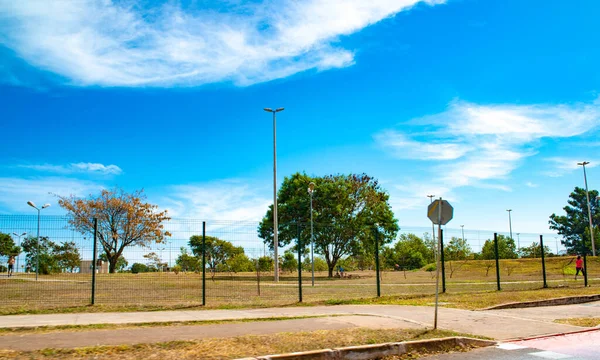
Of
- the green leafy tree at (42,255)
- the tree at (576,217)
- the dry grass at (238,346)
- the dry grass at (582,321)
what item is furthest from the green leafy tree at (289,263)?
the tree at (576,217)

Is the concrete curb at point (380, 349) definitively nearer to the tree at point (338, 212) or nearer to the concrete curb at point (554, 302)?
the concrete curb at point (554, 302)

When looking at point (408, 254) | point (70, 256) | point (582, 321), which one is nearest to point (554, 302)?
point (582, 321)

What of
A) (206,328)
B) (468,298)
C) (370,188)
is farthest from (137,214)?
(206,328)

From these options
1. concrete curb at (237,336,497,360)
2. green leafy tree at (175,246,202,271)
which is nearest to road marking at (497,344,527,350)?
concrete curb at (237,336,497,360)

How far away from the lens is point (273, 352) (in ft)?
25.2

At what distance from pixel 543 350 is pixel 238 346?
546 cm

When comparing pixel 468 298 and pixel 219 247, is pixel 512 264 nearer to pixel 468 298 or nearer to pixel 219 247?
pixel 468 298

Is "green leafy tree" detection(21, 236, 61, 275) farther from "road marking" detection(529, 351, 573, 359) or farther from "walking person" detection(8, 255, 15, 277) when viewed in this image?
"road marking" detection(529, 351, 573, 359)

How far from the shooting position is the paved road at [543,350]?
26.8ft

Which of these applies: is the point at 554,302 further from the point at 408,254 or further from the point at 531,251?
the point at 408,254

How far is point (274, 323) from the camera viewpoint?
10672mm

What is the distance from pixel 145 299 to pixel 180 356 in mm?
9071

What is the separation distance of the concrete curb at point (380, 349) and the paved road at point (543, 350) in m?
0.41

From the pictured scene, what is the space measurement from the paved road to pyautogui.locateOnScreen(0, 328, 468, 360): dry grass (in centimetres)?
100
